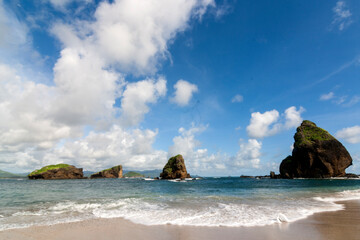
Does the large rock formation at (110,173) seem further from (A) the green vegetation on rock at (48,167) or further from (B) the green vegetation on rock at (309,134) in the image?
(B) the green vegetation on rock at (309,134)

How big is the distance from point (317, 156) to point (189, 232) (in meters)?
108

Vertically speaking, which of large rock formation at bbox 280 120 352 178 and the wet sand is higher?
large rock formation at bbox 280 120 352 178

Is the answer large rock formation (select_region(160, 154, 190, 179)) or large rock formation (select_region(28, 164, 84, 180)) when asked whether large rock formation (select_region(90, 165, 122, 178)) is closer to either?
large rock formation (select_region(28, 164, 84, 180))

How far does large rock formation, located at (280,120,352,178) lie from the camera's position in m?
90.4

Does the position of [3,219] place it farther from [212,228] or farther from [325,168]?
[325,168]

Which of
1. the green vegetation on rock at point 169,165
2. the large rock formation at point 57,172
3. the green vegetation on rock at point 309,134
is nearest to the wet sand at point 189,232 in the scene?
the green vegetation on rock at point 169,165

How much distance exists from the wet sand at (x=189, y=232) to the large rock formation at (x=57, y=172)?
5413 inches

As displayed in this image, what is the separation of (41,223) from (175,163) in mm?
90271

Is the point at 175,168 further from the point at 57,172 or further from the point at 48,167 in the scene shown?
the point at 48,167

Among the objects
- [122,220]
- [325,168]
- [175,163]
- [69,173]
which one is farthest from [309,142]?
[69,173]

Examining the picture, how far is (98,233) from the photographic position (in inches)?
356

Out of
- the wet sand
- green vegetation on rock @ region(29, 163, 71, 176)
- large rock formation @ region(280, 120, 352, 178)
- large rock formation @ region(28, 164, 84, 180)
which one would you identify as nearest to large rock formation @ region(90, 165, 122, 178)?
large rock formation @ region(28, 164, 84, 180)

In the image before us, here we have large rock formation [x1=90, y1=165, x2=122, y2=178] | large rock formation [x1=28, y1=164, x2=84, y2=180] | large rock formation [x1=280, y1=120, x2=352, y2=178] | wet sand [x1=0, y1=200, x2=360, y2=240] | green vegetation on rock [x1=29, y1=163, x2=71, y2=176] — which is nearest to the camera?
wet sand [x1=0, y1=200, x2=360, y2=240]

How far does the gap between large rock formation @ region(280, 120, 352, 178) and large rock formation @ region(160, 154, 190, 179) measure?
6152 centimetres
